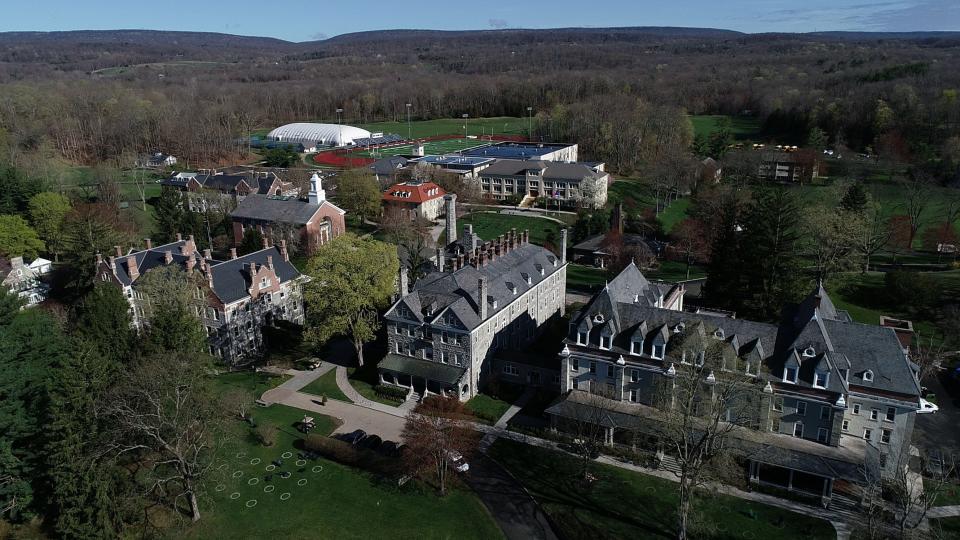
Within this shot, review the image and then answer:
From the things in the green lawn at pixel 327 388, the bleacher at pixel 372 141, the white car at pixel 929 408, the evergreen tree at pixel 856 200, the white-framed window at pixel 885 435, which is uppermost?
the evergreen tree at pixel 856 200

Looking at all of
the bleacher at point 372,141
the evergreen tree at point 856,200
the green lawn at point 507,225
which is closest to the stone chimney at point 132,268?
the green lawn at point 507,225

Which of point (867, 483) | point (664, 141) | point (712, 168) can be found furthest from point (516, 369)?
point (664, 141)

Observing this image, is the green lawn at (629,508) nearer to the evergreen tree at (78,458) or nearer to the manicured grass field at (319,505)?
the manicured grass field at (319,505)

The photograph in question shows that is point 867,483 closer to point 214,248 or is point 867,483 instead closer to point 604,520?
point 604,520

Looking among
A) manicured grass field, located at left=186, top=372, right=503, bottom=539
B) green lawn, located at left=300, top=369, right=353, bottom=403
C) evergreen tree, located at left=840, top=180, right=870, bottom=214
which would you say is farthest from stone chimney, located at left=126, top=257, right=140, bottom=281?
evergreen tree, located at left=840, top=180, right=870, bottom=214

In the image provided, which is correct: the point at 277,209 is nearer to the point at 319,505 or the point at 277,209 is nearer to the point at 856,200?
the point at 319,505

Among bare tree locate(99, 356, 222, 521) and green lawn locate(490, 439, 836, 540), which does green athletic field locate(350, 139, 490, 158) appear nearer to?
bare tree locate(99, 356, 222, 521)

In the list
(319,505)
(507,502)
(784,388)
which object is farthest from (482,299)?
(784,388)
